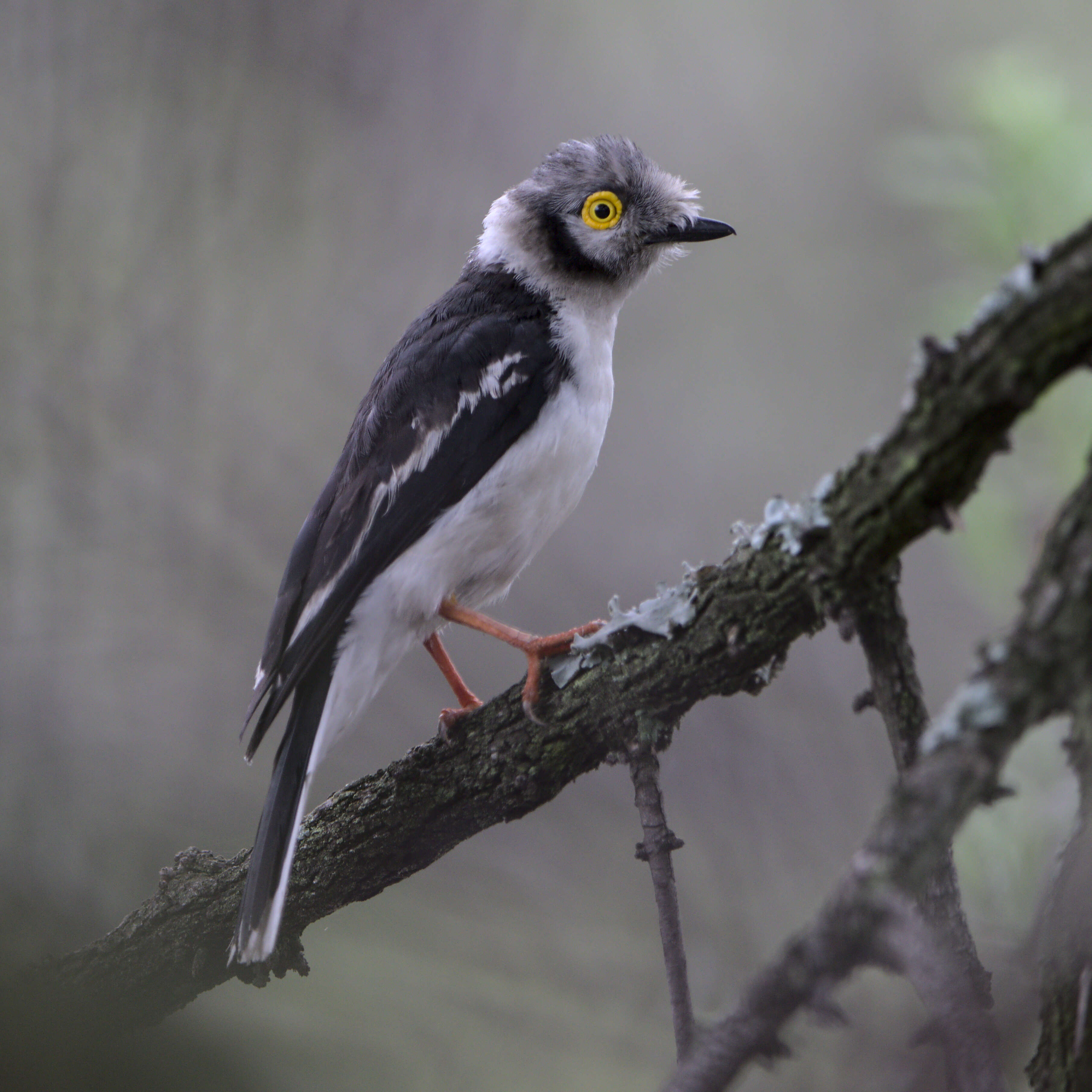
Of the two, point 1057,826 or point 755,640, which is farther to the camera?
point 1057,826

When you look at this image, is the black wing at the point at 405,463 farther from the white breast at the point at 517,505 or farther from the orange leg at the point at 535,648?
the orange leg at the point at 535,648

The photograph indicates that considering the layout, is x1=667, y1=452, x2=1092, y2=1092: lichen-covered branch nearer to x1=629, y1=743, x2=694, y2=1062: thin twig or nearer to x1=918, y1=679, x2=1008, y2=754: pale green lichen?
x1=918, y1=679, x2=1008, y2=754: pale green lichen

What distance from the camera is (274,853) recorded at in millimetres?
1944

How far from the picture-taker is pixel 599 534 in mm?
3406

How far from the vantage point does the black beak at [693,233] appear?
2652 millimetres

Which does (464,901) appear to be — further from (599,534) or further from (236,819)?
(599,534)

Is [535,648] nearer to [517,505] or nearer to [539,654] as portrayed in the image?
[539,654]

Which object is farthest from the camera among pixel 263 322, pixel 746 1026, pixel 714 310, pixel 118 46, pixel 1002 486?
pixel 714 310

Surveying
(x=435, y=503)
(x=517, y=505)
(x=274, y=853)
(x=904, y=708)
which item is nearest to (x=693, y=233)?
(x=517, y=505)

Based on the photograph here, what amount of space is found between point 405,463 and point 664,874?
1110mm

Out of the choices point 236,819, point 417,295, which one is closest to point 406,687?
point 236,819

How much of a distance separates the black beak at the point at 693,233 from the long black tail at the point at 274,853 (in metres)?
1.51

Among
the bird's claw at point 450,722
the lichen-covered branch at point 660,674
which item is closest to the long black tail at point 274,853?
the lichen-covered branch at point 660,674

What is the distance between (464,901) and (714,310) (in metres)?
3.05
